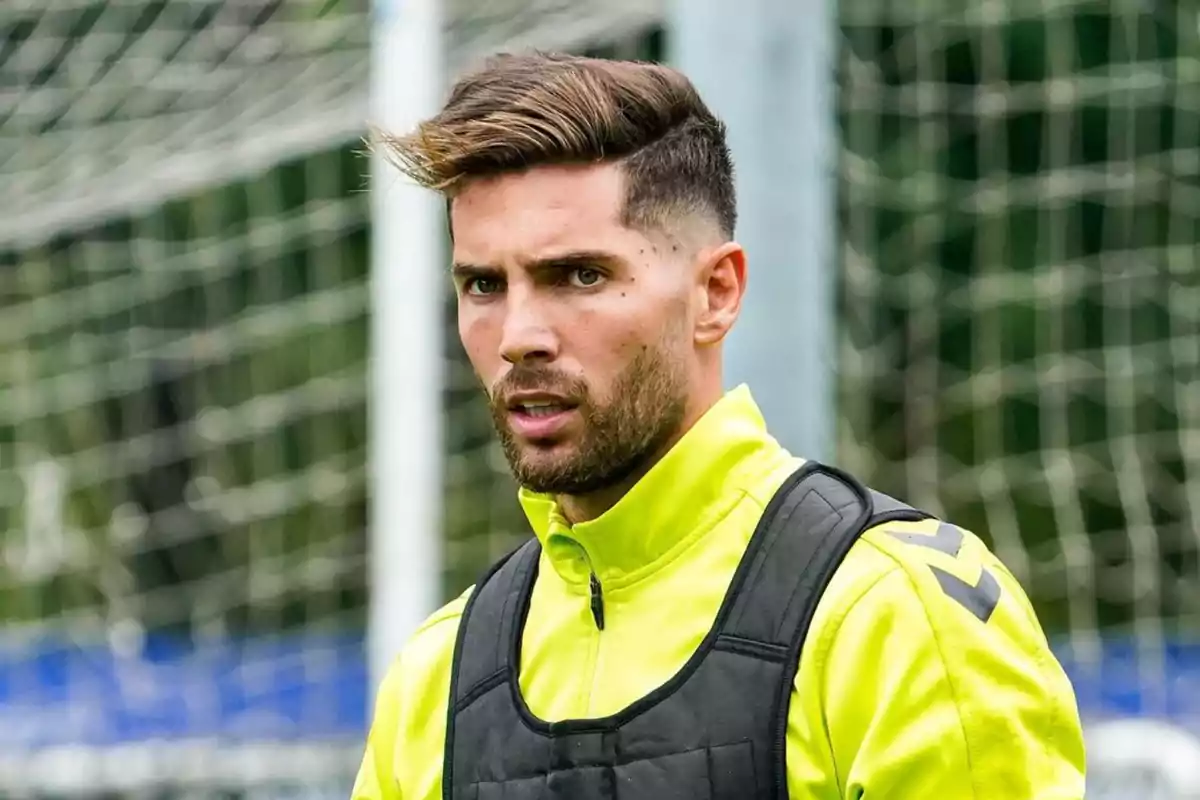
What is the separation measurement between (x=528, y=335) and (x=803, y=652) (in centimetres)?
40

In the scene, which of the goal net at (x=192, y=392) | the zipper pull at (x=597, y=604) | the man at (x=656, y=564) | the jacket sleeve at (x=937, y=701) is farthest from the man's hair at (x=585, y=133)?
the goal net at (x=192, y=392)

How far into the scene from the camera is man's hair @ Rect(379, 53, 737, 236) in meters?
1.92

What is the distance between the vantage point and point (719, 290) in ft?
6.57

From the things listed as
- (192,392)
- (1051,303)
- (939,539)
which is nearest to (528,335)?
(939,539)

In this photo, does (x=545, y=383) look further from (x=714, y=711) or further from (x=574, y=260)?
(x=714, y=711)

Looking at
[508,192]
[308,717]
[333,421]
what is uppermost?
[508,192]

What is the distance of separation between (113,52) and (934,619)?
4.09 meters

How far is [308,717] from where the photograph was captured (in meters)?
5.13

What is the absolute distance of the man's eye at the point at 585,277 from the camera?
189 centimetres

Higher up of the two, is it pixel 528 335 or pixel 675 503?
pixel 528 335

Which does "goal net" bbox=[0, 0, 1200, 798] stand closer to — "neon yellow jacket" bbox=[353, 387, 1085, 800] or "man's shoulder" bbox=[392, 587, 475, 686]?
"man's shoulder" bbox=[392, 587, 475, 686]

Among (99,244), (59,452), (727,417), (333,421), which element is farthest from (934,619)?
(59,452)

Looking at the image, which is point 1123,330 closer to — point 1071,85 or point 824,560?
point 1071,85

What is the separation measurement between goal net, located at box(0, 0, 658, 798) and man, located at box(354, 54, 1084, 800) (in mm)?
1145
